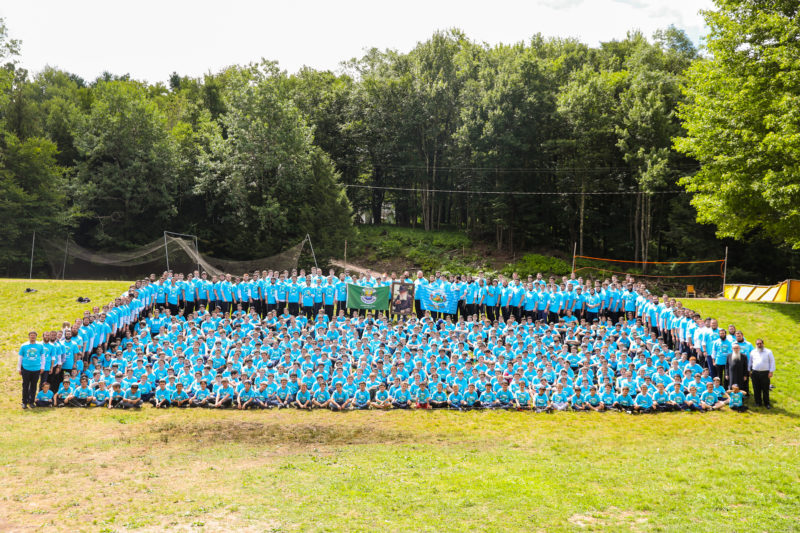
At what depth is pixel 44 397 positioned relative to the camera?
14359mm

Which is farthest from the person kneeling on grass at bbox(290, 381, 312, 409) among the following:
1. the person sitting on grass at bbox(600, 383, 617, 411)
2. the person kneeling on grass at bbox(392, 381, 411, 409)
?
the person sitting on grass at bbox(600, 383, 617, 411)

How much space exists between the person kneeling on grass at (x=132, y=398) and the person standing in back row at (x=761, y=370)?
1434cm

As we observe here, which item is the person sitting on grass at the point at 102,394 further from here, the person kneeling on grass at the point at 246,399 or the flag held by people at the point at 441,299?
the flag held by people at the point at 441,299

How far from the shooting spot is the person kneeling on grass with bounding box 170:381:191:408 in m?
14.7

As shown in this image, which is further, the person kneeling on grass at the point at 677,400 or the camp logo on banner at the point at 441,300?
the camp logo on banner at the point at 441,300

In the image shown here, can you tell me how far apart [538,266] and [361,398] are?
26510 millimetres

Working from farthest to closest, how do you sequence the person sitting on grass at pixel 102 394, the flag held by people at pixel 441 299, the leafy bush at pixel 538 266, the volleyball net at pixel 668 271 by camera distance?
the leafy bush at pixel 538 266 → the volleyball net at pixel 668 271 → the flag held by people at pixel 441 299 → the person sitting on grass at pixel 102 394

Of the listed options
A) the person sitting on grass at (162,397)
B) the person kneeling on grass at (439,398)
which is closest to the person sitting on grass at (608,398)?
the person kneeling on grass at (439,398)

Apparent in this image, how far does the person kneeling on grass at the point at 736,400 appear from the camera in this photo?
14.4 m

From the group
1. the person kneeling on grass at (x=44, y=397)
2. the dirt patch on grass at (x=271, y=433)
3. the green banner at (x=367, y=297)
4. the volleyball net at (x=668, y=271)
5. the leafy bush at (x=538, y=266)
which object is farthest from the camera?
the leafy bush at (x=538, y=266)

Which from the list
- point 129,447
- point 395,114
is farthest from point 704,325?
point 395,114

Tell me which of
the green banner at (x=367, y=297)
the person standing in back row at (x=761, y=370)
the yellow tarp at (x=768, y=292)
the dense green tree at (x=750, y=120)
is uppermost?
the dense green tree at (x=750, y=120)

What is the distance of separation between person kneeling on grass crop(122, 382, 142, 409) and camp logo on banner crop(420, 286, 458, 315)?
8.96 meters

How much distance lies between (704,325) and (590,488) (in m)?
8.23
